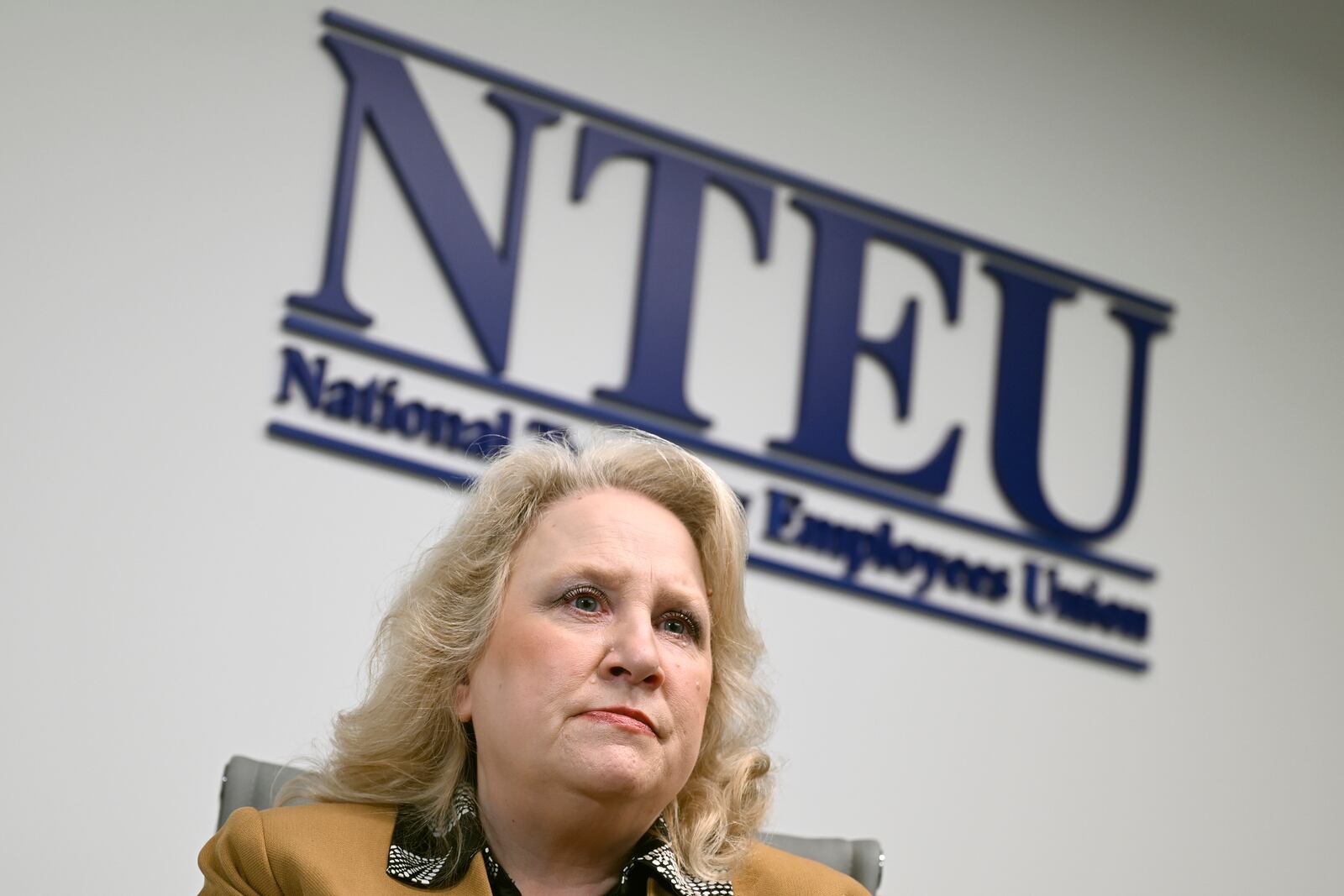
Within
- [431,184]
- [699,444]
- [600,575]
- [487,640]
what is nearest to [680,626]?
[600,575]

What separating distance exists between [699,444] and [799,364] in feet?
1.16

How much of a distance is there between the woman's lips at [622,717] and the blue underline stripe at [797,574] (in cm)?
138

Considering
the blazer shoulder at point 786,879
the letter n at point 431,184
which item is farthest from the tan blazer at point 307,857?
the letter n at point 431,184

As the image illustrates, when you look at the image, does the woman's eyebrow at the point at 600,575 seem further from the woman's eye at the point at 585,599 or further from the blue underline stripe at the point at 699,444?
the blue underline stripe at the point at 699,444

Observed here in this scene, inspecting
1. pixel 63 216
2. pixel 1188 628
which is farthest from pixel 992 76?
pixel 63 216

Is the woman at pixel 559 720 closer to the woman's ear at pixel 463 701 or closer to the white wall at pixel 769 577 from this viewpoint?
the woman's ear at pixel 463 701

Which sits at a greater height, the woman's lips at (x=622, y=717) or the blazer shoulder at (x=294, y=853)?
the woman's lips at (x=622, y=717)

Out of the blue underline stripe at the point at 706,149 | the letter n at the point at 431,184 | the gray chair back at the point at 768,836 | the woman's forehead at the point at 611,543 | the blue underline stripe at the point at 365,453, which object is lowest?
the gray chair back at the point at 768,836

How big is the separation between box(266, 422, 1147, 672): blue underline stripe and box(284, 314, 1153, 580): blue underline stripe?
0.19 metres

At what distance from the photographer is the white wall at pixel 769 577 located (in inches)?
110

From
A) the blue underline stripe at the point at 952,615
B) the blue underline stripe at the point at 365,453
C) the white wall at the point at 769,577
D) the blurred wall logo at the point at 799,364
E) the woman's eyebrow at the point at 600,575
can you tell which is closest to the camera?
the woman's eyebrow at the point at 600,575

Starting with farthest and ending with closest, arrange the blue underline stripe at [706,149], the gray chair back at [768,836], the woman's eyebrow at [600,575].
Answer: the blue underline stripe at [706,149] < the gray chair back at [768,836] < the woman's eyebrow at [600,575]

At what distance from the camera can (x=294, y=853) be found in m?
1.73

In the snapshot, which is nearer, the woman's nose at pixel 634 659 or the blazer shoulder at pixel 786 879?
the woman's nose at pixel 634 659
